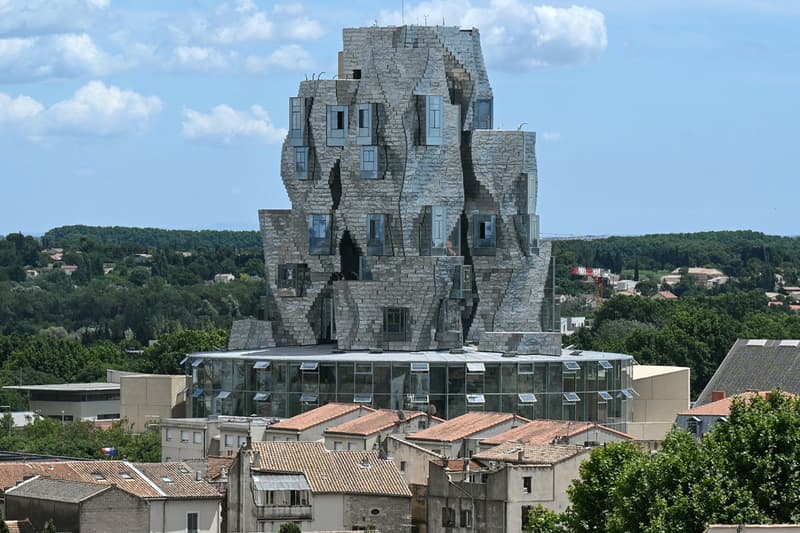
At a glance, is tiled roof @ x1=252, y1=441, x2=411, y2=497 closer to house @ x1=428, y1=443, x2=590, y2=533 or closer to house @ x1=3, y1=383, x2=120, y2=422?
house @ x1=428, y1=443, x2=590, y2=533

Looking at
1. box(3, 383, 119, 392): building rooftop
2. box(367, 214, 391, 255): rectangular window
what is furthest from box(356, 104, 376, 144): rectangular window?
box(3, 383, 119, 392): building rooftop

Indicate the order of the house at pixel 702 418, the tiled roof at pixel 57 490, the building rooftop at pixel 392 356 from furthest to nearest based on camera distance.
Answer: the building rooftop at pixel 392 356 → the house at pixel 702 418 → the tiled roof at pixel 57 490

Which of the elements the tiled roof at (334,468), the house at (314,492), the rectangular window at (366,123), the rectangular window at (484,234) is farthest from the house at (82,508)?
the rectangular window at (484,234)

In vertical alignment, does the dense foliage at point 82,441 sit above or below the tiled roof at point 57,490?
below

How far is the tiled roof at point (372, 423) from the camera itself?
105375mm

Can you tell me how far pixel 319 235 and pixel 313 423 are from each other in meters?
16.0

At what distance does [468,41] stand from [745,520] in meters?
52.5

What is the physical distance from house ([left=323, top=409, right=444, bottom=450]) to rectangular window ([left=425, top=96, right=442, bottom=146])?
16106 millimetres

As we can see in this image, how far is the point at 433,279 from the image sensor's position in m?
120

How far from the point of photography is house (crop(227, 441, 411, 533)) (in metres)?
89.0

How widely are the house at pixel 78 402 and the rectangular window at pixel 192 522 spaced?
6920 cm

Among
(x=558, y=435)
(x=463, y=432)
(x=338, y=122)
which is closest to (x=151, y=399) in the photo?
(x=338, y=122)

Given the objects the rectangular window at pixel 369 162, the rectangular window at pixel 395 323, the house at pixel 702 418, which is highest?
the rectangular window at pixel 369 162

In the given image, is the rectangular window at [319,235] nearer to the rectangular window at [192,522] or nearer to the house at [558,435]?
the house at [558,435]
